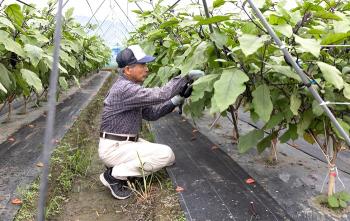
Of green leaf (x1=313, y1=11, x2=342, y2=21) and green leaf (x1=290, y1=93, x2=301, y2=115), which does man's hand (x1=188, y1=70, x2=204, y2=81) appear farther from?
green leaf (x1=313, y1=11, x2=342, y2=21)

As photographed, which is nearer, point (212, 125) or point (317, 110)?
point (317, 110)

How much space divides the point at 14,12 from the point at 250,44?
1712 millimetres

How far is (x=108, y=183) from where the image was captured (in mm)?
3154

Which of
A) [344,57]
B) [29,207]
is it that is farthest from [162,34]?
[29,207]

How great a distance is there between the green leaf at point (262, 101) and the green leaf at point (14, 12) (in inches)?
63.0

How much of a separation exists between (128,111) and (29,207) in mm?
949

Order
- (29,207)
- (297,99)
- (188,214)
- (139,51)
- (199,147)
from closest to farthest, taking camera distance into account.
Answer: (297,99)
(188,214)
(29,207)
(139,51)
(199,147)

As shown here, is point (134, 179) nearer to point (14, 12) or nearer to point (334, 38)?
point (14, 12)

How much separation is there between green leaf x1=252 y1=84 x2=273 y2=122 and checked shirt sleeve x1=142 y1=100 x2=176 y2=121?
3.67 feet

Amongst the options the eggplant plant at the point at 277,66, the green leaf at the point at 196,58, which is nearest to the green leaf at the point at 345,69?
the eggplant plant at the point at 277,66

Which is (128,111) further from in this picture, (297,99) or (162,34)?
(297,99)

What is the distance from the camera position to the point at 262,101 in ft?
6.86

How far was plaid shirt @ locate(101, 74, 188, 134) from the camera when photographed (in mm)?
2764

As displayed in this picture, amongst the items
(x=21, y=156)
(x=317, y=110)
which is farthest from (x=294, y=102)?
(x=21, y=156)
